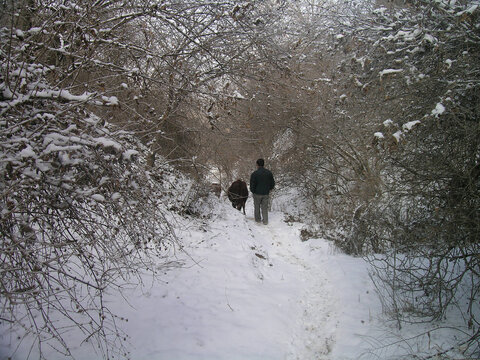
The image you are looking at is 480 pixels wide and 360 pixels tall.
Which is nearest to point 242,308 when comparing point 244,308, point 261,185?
point 244,308

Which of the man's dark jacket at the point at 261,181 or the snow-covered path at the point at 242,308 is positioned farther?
the man's dark jacket at the point at 261,181

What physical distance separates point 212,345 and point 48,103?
3063 mm

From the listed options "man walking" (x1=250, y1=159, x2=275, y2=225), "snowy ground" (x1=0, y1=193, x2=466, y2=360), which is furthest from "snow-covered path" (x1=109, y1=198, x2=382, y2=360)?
"man walking" (x1=250, y1=159, x2=275, y2=225)

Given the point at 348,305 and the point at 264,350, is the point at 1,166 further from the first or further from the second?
the point at 348,305

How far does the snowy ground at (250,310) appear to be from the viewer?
3.43 m

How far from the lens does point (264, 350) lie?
11.4ft

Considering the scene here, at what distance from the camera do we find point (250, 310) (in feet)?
13.7

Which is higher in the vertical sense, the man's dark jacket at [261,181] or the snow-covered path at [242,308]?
the man's dark jacket at [261,181]

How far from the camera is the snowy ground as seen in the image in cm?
343

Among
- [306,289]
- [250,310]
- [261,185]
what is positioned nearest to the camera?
[250,310]

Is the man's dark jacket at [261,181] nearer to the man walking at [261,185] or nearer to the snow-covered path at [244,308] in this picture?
the man walking at [261,185]

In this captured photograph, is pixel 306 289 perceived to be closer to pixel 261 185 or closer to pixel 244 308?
pixel 244 308

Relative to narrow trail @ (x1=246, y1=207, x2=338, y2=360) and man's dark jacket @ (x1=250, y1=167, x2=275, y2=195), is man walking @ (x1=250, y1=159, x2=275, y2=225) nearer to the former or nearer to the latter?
man's dark jacket @ (x1=250, y1=167, x2=275, y2=195)

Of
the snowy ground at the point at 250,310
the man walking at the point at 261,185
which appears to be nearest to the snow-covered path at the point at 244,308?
the snowy ground at the point at 250,310
